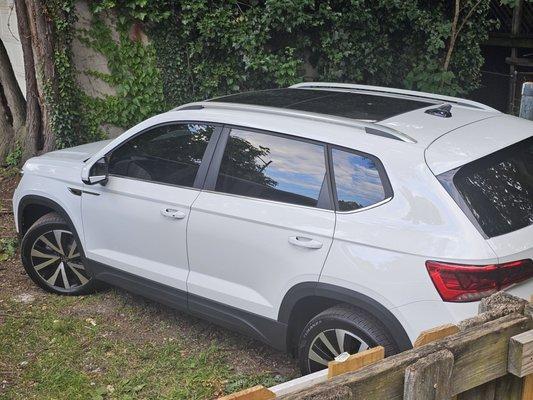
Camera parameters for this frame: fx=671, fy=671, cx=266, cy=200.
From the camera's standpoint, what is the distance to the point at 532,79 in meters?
10.5

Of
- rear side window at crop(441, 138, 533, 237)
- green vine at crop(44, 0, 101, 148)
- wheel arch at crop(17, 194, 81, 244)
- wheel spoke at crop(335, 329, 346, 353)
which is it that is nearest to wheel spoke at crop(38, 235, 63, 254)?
wheel arch at crop(17, 194, 81, 244)

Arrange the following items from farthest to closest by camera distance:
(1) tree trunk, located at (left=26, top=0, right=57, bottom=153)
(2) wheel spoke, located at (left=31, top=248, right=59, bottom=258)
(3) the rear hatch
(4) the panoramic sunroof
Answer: (1) tree trunk, located at (left=26, top=0, right=57, bottom=153) < (2) wheel spoke, located at (left=31, top=248, right=59, bottom=258) < (4) the panoramic sunroof < (3) the rear hatch

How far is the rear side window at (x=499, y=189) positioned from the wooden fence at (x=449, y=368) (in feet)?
3.73

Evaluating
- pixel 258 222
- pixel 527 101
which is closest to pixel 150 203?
pixel 258 222

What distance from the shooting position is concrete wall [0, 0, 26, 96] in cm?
949

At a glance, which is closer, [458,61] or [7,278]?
[7,278]

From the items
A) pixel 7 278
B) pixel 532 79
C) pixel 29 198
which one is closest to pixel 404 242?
pixel 29 198

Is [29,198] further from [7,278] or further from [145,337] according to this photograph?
[145,337]

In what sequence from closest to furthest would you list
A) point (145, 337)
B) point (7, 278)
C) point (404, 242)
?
point (404, 242), point (145, 337), point (7, 278)

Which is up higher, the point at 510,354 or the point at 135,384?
the point at 510,354

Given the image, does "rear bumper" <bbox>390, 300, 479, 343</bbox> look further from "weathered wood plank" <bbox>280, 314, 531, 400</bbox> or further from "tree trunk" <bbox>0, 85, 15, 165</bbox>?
"tree trunk" <bbox>0, 85, 15, 165</bbox>

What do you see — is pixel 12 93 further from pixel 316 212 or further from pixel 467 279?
pixel 467 279

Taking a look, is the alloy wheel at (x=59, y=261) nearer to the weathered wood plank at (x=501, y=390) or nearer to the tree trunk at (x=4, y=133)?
the weathered wood plank at (x=501, y=390)

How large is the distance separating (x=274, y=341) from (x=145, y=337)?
128 centimetres
